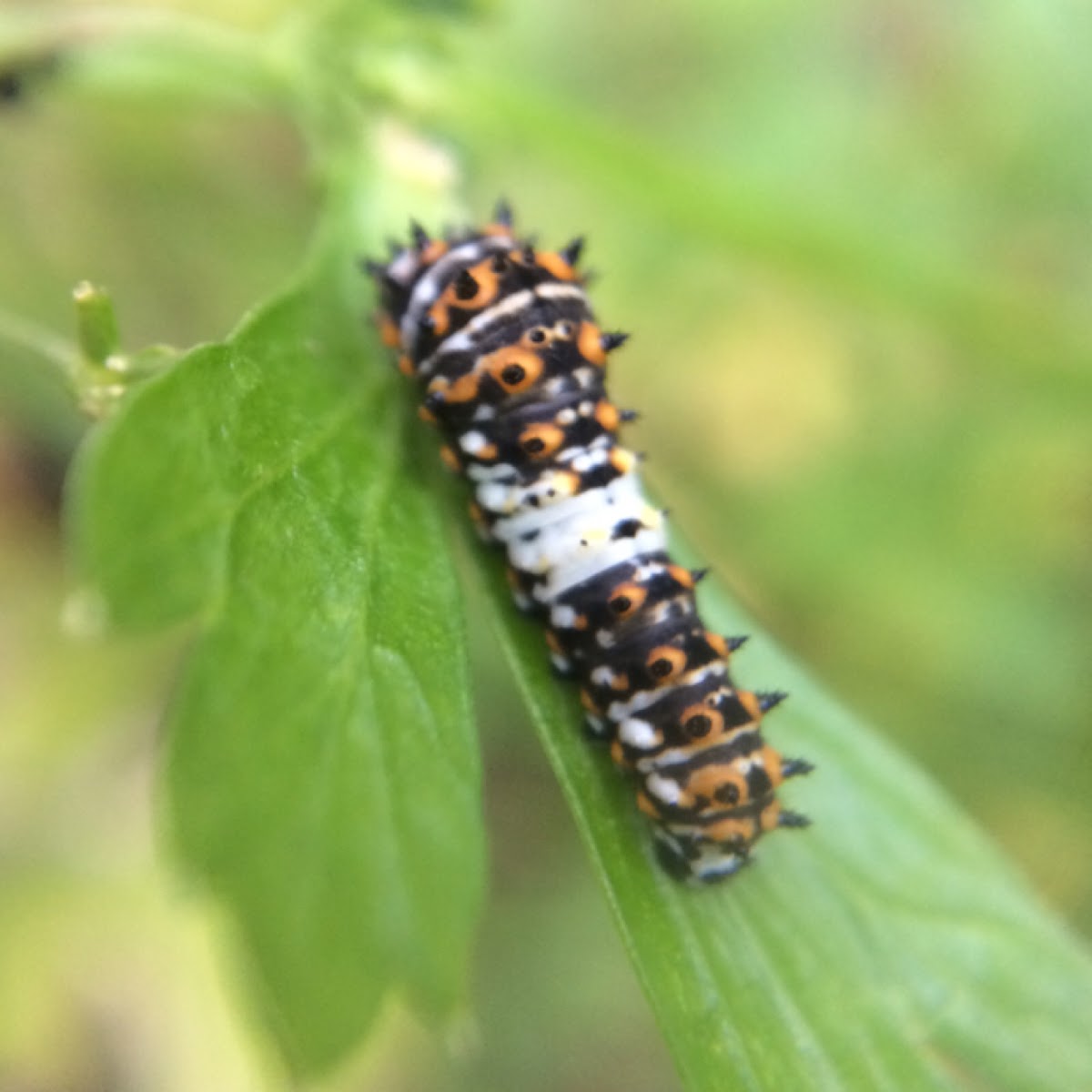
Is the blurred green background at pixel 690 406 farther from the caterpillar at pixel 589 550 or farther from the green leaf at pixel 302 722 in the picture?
the green leaf at pixel 302 722

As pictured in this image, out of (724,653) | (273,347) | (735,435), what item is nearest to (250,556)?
(273,347)

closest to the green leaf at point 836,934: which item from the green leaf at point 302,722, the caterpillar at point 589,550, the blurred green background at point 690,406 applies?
the caterpillar at point 589,550

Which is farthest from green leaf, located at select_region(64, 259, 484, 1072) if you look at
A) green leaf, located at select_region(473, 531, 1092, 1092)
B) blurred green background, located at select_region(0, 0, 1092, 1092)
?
blurred green background, located at select_region(0, 0, 1092, 1092)

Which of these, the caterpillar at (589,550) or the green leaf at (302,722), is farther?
the caterpillar at (589,550)

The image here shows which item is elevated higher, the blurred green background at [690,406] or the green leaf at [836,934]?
the blurred green background at [690,406]

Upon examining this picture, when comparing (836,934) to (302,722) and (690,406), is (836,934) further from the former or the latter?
(690,406)

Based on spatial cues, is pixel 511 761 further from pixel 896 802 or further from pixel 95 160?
pixel 95 160
